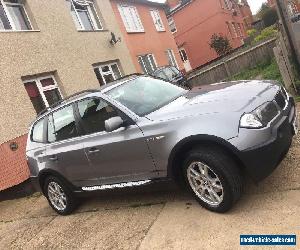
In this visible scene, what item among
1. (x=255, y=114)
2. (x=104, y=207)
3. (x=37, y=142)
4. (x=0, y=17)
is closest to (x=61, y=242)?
(x=104, y=207)

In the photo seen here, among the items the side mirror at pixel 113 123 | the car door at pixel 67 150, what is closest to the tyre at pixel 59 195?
the car door at pixel 67 150

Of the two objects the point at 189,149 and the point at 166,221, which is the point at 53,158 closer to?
the point at 166,221

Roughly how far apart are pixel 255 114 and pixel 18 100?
8.22m

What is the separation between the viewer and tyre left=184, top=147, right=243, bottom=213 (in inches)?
168

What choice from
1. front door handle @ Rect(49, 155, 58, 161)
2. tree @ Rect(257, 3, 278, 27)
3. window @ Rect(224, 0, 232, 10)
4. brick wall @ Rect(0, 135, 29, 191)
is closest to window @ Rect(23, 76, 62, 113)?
brick wall @ Rect(0, 135, 29, 191)

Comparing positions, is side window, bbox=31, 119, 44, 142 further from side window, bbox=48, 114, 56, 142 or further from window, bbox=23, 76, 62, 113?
window, bbox=23, 76, 62, 113

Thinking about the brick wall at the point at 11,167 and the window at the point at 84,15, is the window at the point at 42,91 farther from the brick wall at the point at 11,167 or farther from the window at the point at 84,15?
the window at the point at 84,15

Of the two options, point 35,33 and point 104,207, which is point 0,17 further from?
point 104,207

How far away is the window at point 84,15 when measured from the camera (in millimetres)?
15531

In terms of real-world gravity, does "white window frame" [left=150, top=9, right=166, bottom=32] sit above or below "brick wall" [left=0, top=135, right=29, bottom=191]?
above

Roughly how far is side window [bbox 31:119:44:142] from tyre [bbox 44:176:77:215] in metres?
0.71

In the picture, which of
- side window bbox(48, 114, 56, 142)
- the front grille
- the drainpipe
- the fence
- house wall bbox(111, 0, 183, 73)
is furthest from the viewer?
house wall bbox(111, 0, 183, 73)

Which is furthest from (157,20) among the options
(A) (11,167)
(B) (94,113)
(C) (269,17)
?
(C) (269,17)

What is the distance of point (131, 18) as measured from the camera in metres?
21.7
